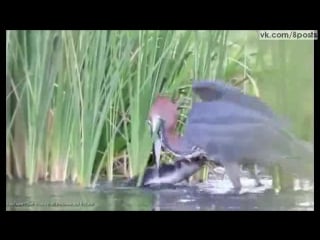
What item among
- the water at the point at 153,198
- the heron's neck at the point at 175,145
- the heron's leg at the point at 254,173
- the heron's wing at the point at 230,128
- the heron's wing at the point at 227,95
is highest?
the heron's wing at the point at 227,95

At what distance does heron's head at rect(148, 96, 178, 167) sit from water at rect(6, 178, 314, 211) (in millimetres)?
164

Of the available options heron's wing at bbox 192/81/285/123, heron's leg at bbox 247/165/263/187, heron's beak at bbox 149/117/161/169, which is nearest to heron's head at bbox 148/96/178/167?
heron's beak at bbox 149/117/161/169

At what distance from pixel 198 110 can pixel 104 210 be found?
57cm

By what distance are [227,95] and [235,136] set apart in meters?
0.17

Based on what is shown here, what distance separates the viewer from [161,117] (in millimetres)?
2107

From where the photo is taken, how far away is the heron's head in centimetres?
210

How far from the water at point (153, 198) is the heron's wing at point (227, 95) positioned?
0.98ft

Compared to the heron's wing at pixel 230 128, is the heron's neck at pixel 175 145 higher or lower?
lower

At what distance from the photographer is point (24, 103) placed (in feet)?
6.97

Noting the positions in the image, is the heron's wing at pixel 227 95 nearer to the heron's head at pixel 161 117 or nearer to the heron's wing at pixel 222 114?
the heron's wing at pixel 222 114

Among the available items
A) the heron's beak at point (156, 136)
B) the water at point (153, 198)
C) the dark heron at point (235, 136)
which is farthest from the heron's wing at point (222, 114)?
the water at point (153, 198)

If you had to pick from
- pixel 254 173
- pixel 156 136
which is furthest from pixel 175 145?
pixel 254 173

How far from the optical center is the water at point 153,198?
210 centimetres

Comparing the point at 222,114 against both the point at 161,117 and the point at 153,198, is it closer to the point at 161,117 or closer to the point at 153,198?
the point at 161,117
